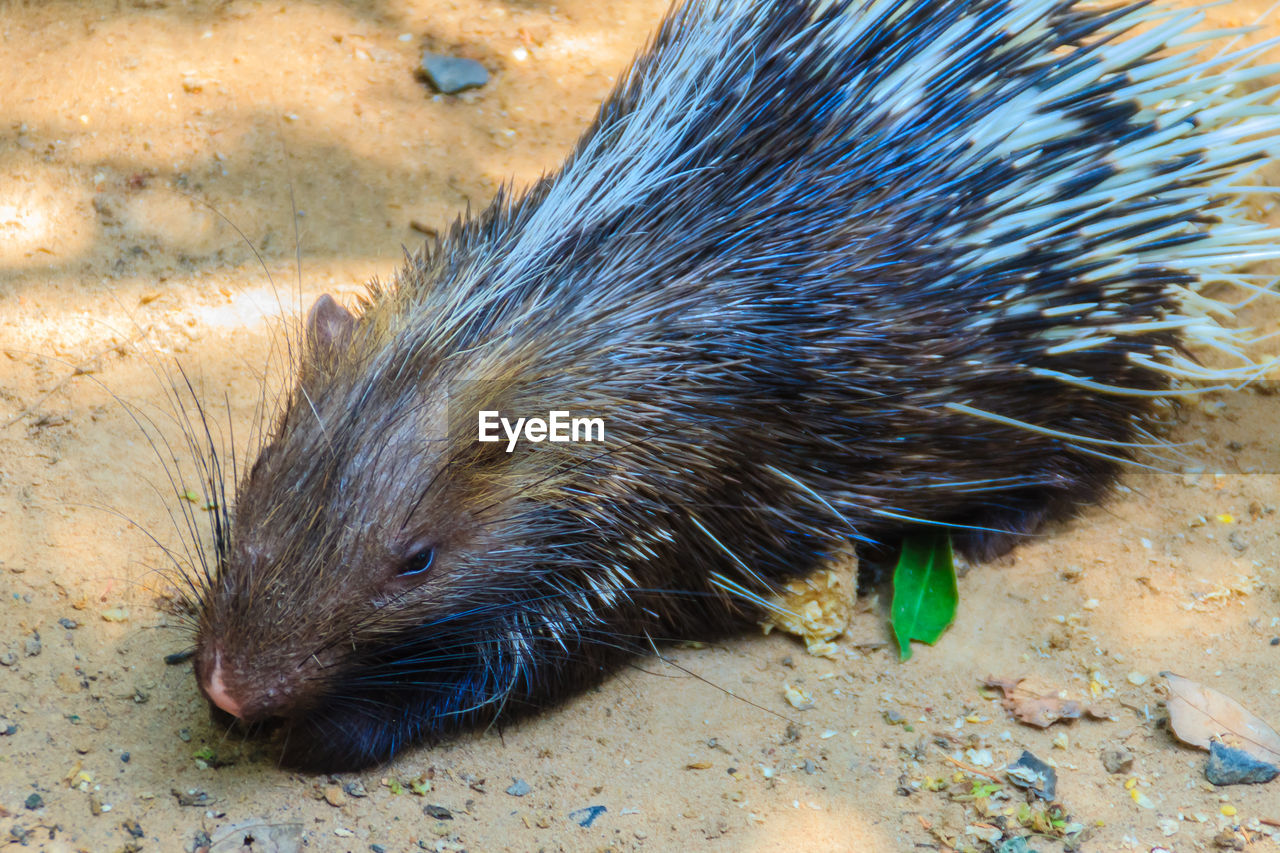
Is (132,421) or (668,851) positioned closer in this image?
(668,851)

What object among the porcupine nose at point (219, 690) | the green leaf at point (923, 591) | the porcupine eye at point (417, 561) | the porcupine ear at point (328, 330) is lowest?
the green leaf at point (923, 591)

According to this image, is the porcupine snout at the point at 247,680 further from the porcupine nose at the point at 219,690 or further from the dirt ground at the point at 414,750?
the dirt ground at the point at 414,750

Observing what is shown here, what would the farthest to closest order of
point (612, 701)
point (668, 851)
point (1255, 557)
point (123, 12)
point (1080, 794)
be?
point (123, 12)
point (1255, 557)
point (612, 701)
point (1080, 794)
point (668, 851)

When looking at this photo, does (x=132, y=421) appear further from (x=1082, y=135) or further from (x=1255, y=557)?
(x=1255, y=557)

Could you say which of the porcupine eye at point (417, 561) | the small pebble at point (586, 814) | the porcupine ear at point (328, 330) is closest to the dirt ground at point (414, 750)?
the small pebble at point (586, 814)

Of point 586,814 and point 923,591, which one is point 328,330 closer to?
point 586,814

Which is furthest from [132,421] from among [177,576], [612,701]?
[612,701]

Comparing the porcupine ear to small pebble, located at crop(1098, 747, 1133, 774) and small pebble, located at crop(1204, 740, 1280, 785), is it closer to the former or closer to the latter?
small pebble, located at crop(1098, 747, 1133, 774)
